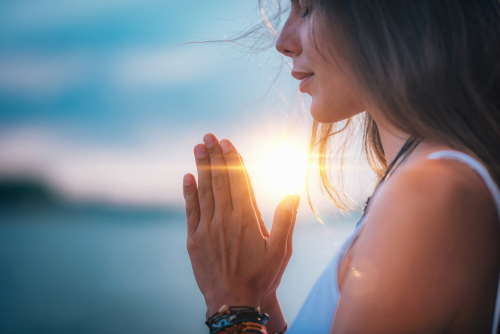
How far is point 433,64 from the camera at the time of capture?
1.04 meters

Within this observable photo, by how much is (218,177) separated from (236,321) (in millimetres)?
657

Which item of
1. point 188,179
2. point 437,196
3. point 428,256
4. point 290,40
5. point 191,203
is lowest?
point 428,256

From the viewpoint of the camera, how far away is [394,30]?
1118mm

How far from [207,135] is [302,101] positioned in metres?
0.92

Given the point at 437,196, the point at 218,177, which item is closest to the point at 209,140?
the point at 218,177

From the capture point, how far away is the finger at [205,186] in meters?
1.68

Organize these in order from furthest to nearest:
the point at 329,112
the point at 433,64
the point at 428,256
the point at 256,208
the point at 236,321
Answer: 1. the point at 256,208
2. the point at 329,112
3. the point at 236,321
4. the point at 433,64
5. the point at 428,256

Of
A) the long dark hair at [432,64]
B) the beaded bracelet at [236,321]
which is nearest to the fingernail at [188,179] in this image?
the beaded bracelet at [236,321]

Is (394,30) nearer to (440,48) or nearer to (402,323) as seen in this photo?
(440,48)

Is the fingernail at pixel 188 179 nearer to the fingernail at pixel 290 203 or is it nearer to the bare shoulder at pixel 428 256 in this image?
the fingernail at pixel 290 203

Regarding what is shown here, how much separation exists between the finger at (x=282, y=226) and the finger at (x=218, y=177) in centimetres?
26

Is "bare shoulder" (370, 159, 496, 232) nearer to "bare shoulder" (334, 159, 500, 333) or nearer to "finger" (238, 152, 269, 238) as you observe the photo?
"bare shoulder" (334, 159, 500, 333)

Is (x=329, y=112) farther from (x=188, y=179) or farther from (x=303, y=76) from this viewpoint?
(x=188, y=179)

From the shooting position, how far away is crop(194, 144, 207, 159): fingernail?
1.65 meters
